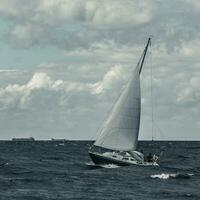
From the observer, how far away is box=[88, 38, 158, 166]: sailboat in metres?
88.9

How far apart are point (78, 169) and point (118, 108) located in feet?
35.1

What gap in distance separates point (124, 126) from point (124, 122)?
1.93 feet

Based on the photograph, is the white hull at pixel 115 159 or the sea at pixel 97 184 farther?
the white hull at pixel 115 159

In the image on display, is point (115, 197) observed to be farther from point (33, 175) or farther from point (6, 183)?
point (33, 175)

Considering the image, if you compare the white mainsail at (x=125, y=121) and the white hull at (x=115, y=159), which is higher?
the white mainsail at (x=125, y=121)

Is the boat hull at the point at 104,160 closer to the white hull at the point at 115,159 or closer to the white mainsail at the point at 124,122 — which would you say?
the white hull at the point at 115,159

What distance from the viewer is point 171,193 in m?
64.2

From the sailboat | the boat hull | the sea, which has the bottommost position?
the sea

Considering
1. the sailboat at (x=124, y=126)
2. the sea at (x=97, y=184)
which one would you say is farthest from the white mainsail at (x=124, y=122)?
the sea at (x=97, y=184)

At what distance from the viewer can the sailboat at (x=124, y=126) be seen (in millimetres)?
88938

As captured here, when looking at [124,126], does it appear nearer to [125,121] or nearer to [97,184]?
[125,121]

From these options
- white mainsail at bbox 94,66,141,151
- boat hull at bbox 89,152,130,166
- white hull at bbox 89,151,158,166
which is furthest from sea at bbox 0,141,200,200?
white mainsail at bbox 94,66,141,151

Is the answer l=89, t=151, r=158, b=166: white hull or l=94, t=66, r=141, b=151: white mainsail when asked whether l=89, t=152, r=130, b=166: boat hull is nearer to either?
l=89, t=151, r=158, b=166: white hull

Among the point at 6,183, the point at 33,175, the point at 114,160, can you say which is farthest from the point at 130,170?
the point at 6,183
